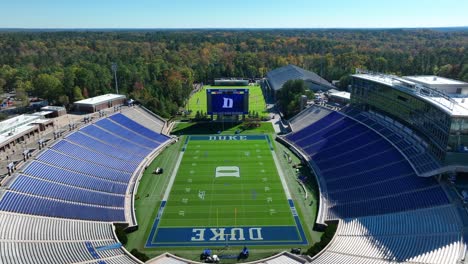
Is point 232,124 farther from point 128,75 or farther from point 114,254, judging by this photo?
point 114,254

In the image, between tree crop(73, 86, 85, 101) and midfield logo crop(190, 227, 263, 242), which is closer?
midfield logo crop(190, 227, 263, 242)

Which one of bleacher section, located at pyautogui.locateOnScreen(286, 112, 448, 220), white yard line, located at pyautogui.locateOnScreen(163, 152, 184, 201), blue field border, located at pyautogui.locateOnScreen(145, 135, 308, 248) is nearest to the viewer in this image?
blue field border, located at pyautogui.locateOnScreen(145, 135, 308, 248)

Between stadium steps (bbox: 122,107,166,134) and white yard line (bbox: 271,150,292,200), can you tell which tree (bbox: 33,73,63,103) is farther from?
white yard line (bbox: 271,150,292,200)

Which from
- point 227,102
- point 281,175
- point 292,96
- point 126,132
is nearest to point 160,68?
point 227,102

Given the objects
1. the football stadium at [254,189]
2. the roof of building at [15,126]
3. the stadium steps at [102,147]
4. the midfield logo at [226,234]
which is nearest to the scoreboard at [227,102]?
the football stadium at [254,189]

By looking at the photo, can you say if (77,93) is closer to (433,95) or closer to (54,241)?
(54,241)

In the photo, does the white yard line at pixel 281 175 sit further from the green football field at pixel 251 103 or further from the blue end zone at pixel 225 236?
the green football field at pixel 251 103

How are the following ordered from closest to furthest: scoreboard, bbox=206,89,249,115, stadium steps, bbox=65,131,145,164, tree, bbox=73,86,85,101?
stadium steps, bbox=65,131,145,164
scoreboard, bbox=206,89,249,115
tree, bbox=73,86,85,101

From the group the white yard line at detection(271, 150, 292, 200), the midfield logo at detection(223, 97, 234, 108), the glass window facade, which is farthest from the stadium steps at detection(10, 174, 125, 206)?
the midfield logo at detection(223, 97, 234, 108)
